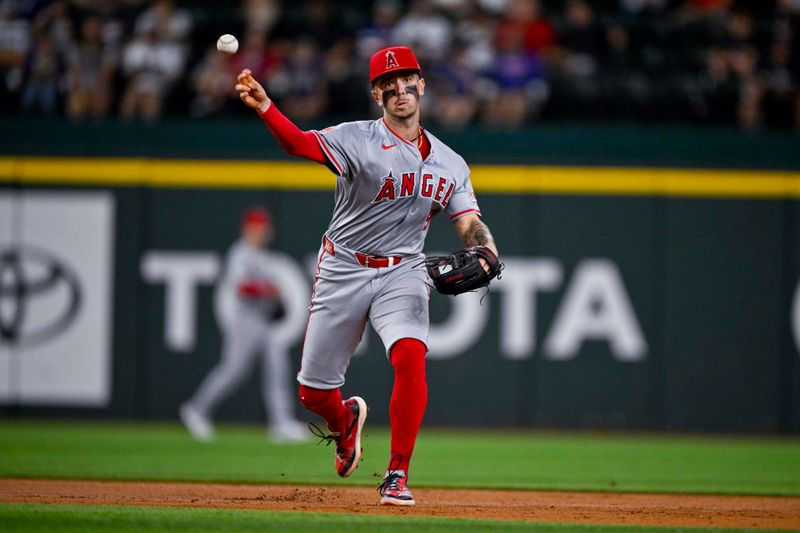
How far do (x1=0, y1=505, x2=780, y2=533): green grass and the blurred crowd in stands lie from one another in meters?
6.96

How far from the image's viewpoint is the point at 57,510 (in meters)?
5.48

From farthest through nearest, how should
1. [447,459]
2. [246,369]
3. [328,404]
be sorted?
[246,369], [447,459], [328,404]

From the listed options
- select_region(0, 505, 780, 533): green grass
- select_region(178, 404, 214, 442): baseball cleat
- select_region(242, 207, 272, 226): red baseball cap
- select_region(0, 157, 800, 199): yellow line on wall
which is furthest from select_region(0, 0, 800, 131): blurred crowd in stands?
select_region(0, 505, 780, 533): green grass

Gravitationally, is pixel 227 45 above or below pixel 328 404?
above

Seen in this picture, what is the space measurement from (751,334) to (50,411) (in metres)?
7.13

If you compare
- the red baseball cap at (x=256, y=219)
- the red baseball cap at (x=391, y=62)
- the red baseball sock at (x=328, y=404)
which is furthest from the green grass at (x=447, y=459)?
the red baseball cap at (x=391, y=62)

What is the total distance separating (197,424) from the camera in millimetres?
10883

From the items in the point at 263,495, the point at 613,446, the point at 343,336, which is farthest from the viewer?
the point at 613,446

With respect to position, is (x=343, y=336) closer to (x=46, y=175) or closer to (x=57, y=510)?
(x=57, y=510)

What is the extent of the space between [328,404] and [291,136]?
1.53 m

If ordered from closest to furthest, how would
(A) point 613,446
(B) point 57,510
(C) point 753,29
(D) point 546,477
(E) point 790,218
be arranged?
(B) point 57,510
(D) point 546,477
(A) point 613,446
(E) point 790,218
(C) point 753,29

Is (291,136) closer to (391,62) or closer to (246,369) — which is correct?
(391,62)

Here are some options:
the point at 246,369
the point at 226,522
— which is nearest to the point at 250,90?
the point at 226,522

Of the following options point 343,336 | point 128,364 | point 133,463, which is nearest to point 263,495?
point 343,336
